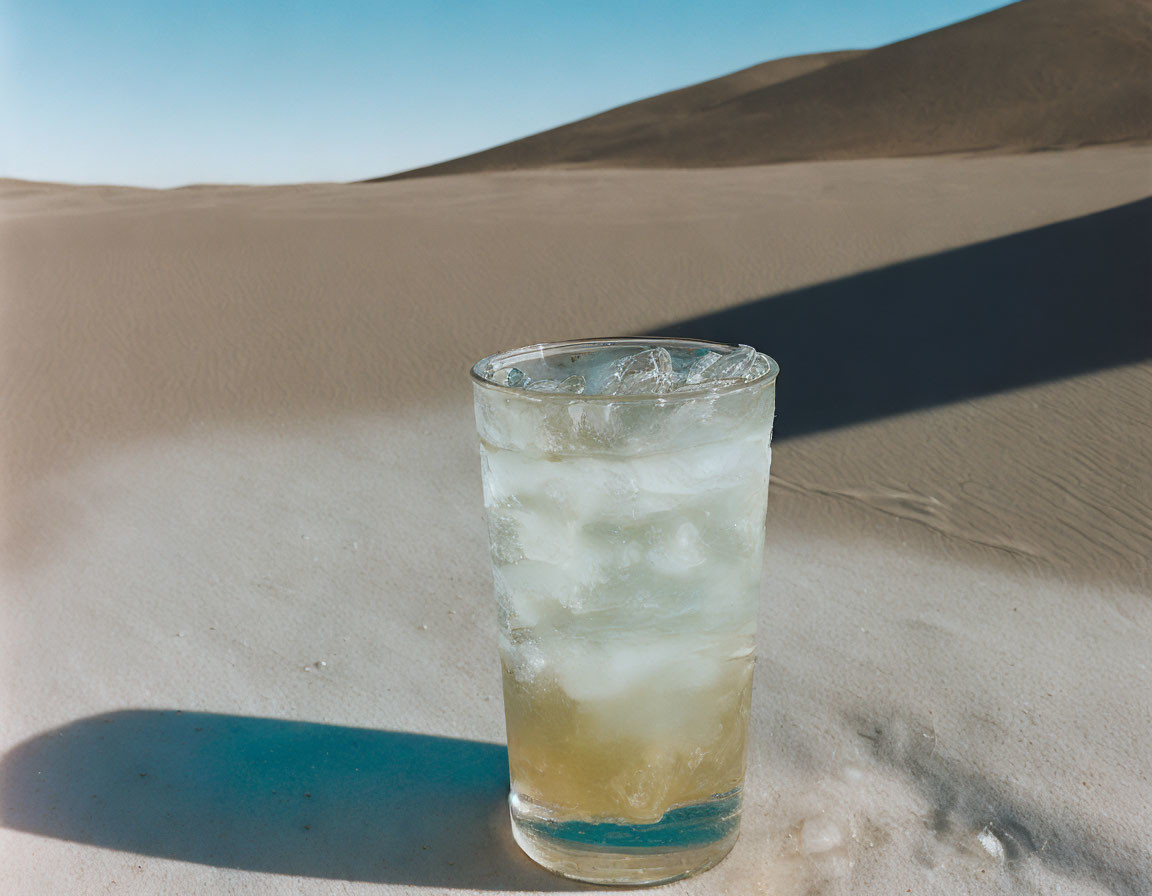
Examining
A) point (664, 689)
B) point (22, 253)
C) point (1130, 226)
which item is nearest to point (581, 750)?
point (664, 689)

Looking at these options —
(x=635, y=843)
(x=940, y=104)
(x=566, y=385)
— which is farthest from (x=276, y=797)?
(x=940, y=104)

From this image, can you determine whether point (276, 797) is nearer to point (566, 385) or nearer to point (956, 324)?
point (566, 385)

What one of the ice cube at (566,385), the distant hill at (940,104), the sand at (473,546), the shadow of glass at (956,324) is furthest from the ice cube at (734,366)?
the distant hill at (940,104)

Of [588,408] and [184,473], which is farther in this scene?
[184,473]

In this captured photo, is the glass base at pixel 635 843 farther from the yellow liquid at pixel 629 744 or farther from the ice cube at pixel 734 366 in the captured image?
the ice cube at pixel 734 366

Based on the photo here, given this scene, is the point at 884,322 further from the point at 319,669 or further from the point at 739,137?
the point at 739,137
